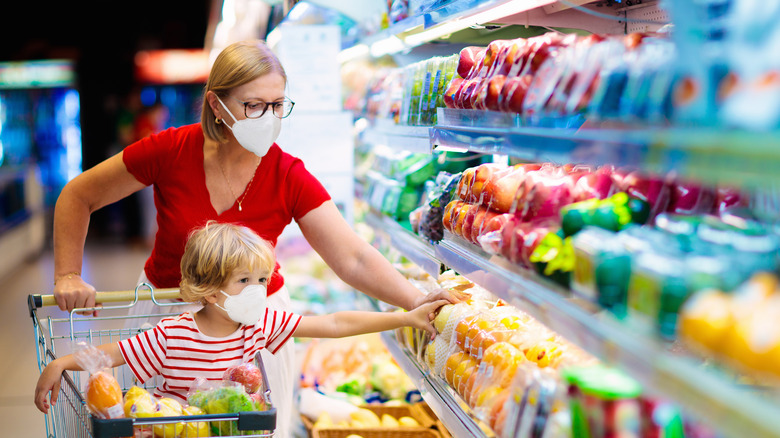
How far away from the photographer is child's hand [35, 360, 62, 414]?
190 centimetres

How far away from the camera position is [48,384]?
191 centimetres

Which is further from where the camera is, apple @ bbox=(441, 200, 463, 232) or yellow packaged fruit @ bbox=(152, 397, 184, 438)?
apple @ bbox=(441, 200, 463, 232)

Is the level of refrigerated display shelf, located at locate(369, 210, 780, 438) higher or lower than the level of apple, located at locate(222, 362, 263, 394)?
higher

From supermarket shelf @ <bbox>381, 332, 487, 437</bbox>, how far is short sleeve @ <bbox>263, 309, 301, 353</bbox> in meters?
0.51

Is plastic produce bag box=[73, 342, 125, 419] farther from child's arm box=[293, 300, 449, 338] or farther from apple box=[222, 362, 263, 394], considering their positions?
child's arm box=[293, 300, 449, 338]

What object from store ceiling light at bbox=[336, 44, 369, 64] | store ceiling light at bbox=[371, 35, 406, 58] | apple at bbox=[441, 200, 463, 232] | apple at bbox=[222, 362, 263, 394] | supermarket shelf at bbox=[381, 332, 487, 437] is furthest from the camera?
store ceiling light at bbox=[336, 44, 369, 64]

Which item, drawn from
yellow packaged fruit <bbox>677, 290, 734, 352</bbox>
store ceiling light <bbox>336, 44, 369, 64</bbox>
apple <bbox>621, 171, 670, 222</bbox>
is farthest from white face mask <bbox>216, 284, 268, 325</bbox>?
store ceiling light <bbox>336, 44, 369, 64</bbox>

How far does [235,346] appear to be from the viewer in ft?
7.09

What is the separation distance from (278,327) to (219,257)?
0.33 m

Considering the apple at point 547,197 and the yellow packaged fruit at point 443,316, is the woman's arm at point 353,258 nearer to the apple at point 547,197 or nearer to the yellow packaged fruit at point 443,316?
the yellow packaged fruit at point 443,316

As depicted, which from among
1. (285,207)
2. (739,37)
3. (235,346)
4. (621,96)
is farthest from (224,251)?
(739,37)

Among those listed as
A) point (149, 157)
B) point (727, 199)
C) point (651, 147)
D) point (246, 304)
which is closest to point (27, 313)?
point (149, 157)

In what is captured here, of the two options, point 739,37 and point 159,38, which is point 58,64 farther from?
point 739,37

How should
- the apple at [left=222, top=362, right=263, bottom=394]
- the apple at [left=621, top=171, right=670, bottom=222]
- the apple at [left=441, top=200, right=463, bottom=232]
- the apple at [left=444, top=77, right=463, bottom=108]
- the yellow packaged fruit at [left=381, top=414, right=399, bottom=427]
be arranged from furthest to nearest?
the yellow packaged fruit at [left=381, top=414, right=399, bottom=427]
the apple at [left=441, top=200, right=463, bottom=232]
the apple at [left=444, top=77, right=463, bottom=108]
the apple at [left=222, top=362, right=263, bottom=394]
the apple at [left=621, top=171, right=670, bottom=222]
